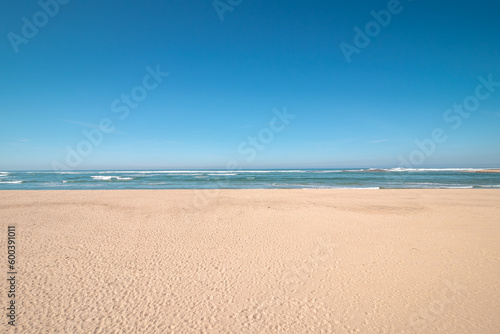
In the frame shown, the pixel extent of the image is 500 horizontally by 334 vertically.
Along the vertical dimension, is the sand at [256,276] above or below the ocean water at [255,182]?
below

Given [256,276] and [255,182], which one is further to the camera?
[255,182]

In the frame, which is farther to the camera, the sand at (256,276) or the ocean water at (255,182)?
the ocean water at (255,182)

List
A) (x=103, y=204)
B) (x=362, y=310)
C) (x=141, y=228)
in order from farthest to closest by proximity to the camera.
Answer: (x=103, y=204), (x=141, y=228), (x=362, y=310)

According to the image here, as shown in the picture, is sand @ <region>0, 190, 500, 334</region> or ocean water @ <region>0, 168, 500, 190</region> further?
ocean water @ <region>0, 168, 500, 190</region>

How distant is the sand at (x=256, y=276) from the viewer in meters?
3.66

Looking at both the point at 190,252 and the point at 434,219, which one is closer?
the point at 190,252

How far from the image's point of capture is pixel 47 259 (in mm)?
5781

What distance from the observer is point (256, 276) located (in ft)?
16.5

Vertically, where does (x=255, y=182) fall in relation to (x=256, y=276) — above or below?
above

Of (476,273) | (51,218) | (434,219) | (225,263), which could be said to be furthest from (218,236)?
(434,219)

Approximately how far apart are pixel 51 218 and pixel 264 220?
9608mm

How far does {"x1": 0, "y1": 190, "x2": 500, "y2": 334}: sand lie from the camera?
366 cm

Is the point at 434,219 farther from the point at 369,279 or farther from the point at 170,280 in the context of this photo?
the point at 170,280

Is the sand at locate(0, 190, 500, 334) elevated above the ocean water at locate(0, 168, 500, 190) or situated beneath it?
situated beneath
